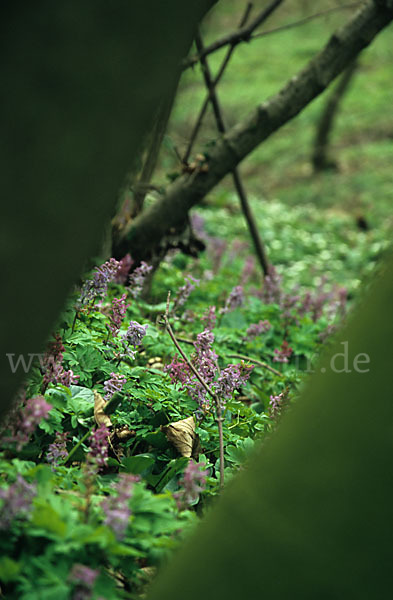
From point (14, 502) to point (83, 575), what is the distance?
0.21 m

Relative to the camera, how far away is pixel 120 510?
115 centimetres

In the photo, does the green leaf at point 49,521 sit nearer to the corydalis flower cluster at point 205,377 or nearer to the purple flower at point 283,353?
the corydalis flower cluster at point 205,377

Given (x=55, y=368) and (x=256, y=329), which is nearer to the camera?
(x=55, y=368)

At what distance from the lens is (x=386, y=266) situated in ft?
3.28

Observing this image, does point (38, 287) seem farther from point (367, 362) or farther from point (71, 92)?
point (367, 362)

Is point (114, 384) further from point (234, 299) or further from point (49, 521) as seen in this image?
point (234, 299)

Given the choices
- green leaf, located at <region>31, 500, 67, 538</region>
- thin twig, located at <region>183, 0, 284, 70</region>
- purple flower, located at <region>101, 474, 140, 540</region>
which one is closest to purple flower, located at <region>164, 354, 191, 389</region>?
purple flower, located at <region>101, 474, 140, 540</region>

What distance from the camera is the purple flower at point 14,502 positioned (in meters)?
1.10

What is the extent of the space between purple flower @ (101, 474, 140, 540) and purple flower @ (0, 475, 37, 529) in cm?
16

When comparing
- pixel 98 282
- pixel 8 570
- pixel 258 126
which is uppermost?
pixel 258 126

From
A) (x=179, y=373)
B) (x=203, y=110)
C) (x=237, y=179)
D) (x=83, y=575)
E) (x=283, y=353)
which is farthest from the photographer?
(x=237, y=179)

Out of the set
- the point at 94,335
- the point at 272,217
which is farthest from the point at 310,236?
the point at 94,335

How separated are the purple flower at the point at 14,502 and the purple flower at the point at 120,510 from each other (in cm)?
16

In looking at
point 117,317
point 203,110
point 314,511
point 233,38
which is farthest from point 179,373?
point 233,38
